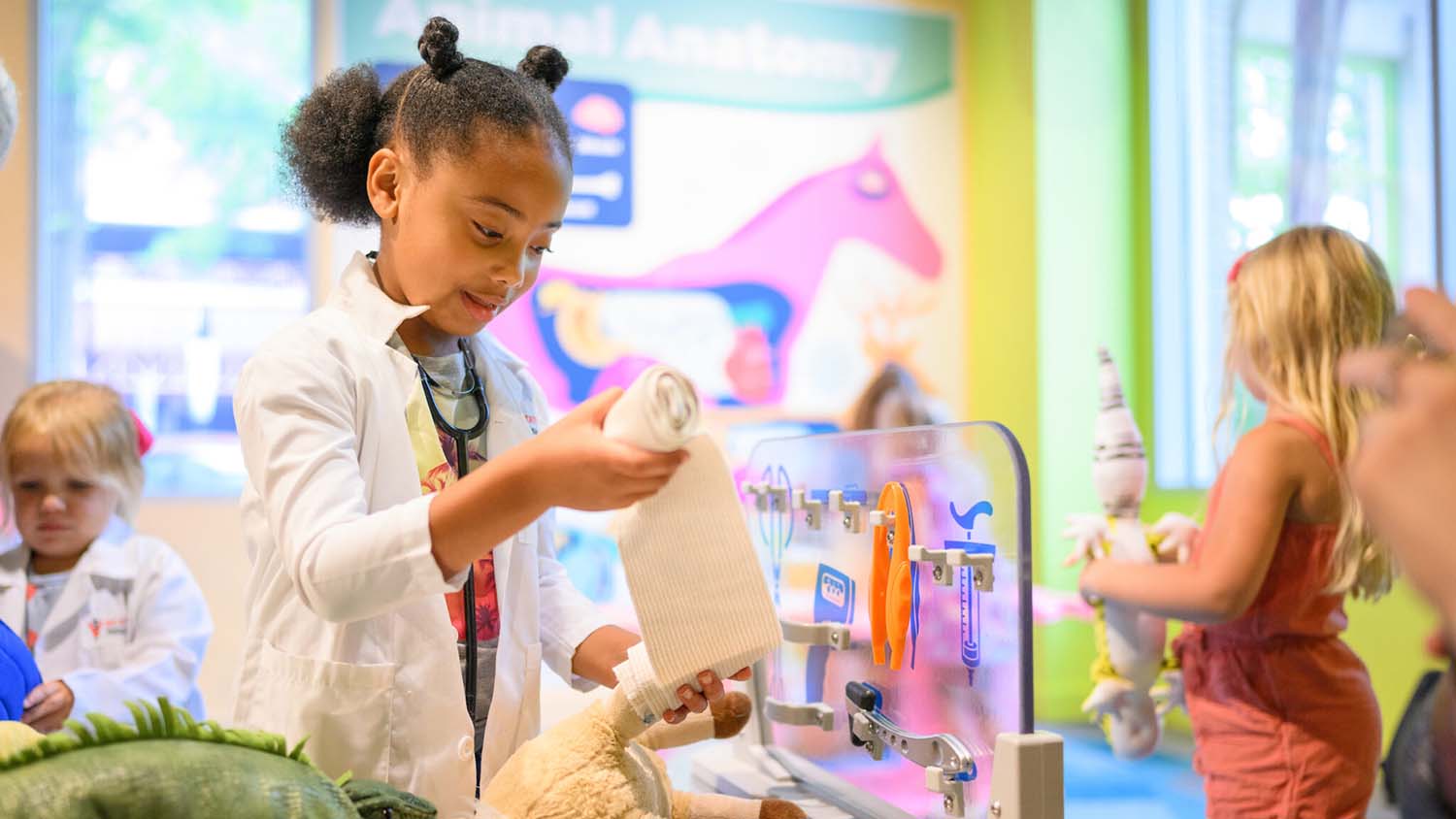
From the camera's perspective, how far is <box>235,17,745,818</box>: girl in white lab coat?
763mm

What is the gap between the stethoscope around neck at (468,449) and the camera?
3.24 feet

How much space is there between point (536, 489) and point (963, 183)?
3429 millimetres

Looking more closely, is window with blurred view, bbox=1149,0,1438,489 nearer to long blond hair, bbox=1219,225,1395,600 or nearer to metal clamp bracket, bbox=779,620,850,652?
long blond hair, bbox=1219,225,1395,600

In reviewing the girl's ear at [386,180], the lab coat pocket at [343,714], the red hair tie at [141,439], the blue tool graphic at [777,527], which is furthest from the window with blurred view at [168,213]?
the lab coat pocket at [343,714]

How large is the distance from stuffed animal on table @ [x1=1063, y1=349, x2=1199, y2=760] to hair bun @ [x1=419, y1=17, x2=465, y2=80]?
0.87m

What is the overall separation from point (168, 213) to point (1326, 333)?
2865 millimetres

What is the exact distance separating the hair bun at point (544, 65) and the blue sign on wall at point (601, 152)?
2.39 metres

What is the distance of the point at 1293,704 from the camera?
1.37 metres

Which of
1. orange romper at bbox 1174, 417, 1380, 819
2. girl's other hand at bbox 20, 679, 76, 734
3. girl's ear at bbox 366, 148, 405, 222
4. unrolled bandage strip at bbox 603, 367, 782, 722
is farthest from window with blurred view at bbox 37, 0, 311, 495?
unrolled bandage strip at bbox 603, 367, 782, 722

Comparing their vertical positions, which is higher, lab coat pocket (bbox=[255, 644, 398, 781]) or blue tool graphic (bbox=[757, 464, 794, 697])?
blue tool graphic (bbox=[757, 464, 794, 697])

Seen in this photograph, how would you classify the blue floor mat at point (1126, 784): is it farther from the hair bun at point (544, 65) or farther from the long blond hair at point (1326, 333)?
the hair bun at point (544, 65)

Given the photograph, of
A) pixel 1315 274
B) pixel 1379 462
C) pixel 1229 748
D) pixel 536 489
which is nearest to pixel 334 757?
pixel 536 489

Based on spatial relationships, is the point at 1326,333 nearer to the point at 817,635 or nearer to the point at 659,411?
the point at 817,635

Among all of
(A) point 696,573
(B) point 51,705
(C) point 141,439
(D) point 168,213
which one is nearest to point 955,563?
(A) point 696,573
